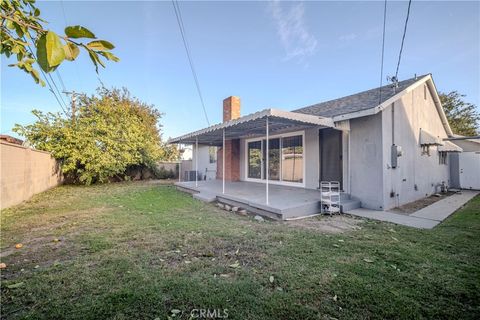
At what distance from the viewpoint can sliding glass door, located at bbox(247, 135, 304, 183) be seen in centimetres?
945

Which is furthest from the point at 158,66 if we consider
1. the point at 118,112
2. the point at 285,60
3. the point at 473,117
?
the point at 473,117

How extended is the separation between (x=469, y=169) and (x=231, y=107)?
46.0 ft

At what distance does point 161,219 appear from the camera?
5.72 metres

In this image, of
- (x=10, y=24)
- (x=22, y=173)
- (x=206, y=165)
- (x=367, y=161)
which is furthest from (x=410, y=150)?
(x=206, y=165)

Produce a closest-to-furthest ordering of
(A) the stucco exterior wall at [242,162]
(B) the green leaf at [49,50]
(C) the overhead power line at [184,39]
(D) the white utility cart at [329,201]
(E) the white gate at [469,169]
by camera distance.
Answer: (B) the green leaf at [49,50]
(D) the white utility cart at [329,201]
(C) the overhead power line at [184,39]
(E) the white gate at [469,169]
(A) the stucco exterior wall at [242,162]

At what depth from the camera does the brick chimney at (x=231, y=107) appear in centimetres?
1335

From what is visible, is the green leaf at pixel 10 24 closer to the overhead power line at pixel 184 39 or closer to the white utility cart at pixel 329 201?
the white utility cart at pixel 329 201

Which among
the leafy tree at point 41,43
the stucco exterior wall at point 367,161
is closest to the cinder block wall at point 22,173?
the leafy tree at point 41,43

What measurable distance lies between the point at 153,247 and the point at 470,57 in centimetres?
1368

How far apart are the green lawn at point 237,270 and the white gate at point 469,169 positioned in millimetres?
10549

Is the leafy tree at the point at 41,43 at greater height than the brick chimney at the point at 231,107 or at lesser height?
lesser

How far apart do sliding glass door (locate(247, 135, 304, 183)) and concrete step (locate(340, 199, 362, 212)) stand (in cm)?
237

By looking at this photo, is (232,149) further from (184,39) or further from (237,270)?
(237,270)

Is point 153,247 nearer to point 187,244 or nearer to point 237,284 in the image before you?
point 187,244
